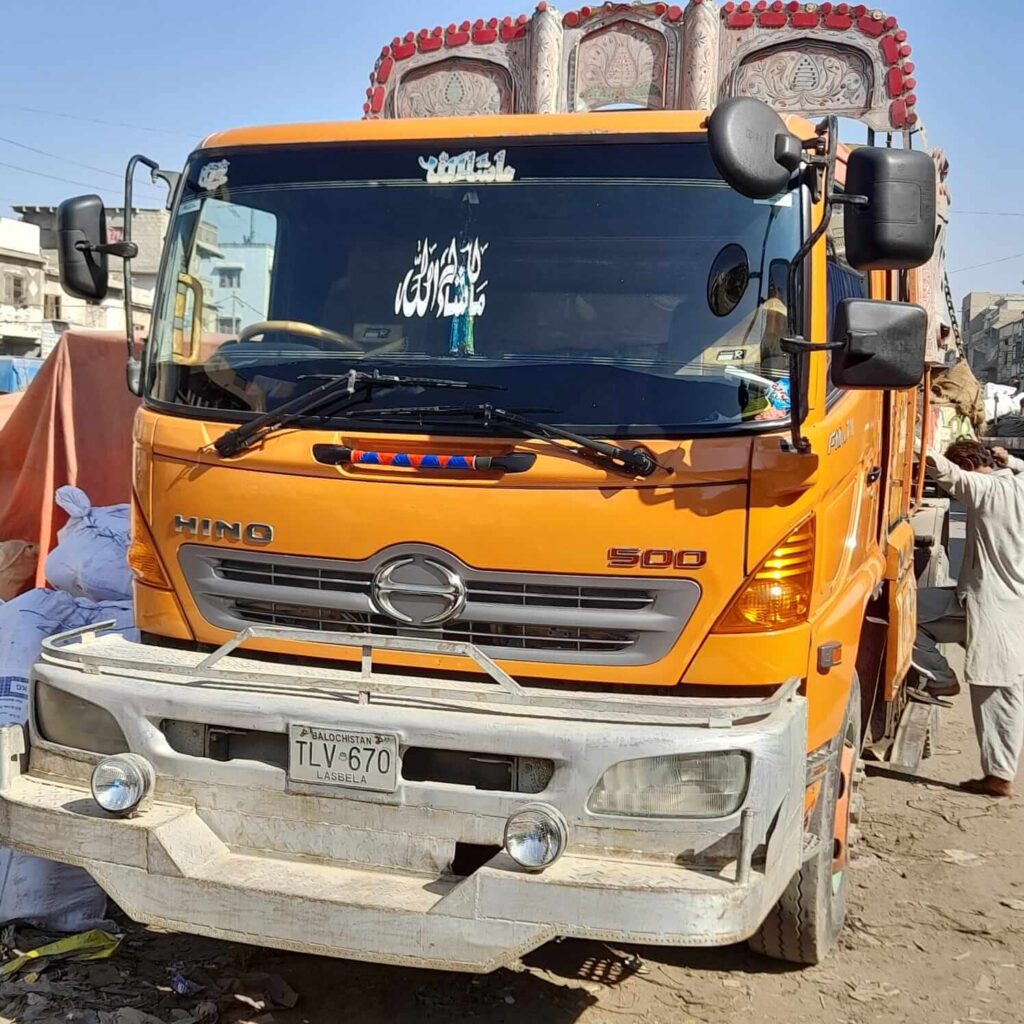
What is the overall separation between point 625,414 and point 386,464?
0.66m

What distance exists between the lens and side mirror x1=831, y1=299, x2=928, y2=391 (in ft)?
10.2

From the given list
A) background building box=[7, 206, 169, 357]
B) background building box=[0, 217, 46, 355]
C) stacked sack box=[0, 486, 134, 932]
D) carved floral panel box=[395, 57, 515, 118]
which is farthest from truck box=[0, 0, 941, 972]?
background building box=[0, 217, 46, 355]

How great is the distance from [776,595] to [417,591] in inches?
37.7

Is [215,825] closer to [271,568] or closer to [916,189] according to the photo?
[271,568]

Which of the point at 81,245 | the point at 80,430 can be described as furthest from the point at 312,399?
the point at 80,430

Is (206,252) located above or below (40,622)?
above

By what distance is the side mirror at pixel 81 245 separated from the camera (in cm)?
405

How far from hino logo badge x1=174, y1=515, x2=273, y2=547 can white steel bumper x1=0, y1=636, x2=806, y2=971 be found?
361 millimetres

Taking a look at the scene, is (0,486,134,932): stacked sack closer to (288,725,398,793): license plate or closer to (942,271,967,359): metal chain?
(288,725,398,793): license plate

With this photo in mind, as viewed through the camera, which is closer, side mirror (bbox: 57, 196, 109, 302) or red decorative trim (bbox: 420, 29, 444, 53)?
side mirror (bbox: 57, 196, 109, 302)

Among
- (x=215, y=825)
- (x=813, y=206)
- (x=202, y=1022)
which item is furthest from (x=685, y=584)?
(x=202, y=1022)

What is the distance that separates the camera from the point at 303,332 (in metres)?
3.68

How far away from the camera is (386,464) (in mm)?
3303

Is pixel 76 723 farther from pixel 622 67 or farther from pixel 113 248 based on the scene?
pixel 622 67
